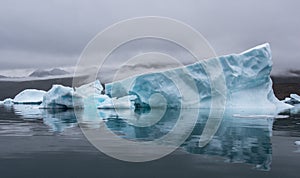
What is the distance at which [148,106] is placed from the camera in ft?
101

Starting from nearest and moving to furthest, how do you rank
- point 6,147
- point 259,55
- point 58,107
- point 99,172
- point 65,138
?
point 99,172, point 6,147, point 65,138, point 259,55, point 58,107

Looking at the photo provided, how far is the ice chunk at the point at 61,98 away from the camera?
28.0 meters

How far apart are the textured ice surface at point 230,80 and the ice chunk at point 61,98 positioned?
520 centimetres

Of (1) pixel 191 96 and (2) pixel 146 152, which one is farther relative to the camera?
(1) pixel 191 96

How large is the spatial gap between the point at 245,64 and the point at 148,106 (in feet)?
30.3

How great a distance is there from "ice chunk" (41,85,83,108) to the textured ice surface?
5203 millimetres

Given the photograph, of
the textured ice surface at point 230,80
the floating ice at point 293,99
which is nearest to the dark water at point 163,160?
the textured ice surface at point 230,80

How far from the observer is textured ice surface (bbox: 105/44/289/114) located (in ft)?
86.7

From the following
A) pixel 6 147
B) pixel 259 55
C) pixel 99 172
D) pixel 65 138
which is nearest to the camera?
pixel 99 172

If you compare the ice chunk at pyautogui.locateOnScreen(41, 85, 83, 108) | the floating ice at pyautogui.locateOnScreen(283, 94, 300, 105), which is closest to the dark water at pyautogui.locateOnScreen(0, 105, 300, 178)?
the ice chunk at pyautogui.locateOnScreen(41, 85, 83, 108)

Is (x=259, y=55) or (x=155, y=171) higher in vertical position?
(x=259, y=55)

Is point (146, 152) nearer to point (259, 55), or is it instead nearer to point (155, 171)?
point (155, 171)

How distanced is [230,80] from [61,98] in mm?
13987

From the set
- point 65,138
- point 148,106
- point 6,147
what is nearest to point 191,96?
point 148,106
